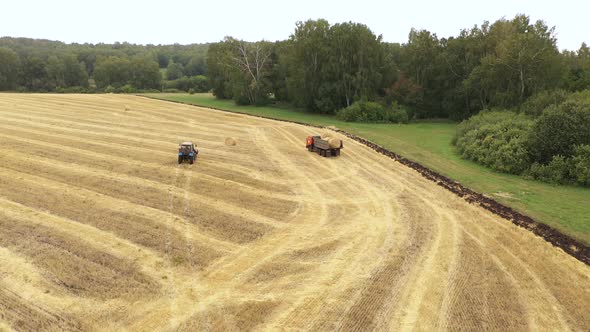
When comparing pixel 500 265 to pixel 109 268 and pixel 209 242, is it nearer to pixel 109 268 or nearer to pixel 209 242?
pixel 209 242

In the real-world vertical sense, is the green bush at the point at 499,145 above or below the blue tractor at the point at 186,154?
above

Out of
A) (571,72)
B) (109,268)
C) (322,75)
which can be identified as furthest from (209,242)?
(571,72)

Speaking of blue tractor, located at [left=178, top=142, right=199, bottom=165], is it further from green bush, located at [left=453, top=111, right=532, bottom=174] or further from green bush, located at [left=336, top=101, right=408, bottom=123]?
green bush, located at [left=336, top=101, right=408, bottom=123]

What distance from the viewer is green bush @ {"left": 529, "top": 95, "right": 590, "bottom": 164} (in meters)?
22.4

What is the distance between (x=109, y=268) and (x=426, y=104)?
5255 cm

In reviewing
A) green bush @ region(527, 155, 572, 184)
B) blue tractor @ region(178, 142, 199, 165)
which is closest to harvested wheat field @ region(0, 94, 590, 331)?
blue tractor @ region(178, 142, 199, 165)

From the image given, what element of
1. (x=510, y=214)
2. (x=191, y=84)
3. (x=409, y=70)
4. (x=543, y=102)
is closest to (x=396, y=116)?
(x=409, y=70)

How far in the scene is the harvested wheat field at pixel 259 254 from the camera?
10000mm

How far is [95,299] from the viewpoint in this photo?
33.8 ft

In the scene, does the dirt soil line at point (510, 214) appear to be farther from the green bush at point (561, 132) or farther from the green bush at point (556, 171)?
the green bush at point (561, 132)

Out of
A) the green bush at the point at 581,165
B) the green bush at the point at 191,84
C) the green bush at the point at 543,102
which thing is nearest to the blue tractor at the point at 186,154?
the green bush at the point at 581,165

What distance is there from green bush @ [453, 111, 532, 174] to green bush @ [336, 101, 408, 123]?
55.6 ft

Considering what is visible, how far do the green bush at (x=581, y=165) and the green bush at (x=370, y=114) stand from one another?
27.7 meters

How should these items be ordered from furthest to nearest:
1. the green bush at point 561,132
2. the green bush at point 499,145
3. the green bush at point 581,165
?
the green bush at point 499,145, the green bush at point 561,132, the green bush at point 581,165
